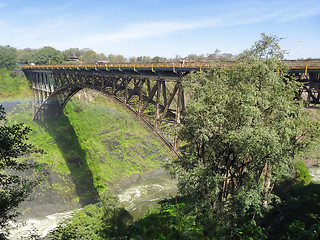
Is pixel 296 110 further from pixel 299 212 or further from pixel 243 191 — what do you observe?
Result: pixel 299 212

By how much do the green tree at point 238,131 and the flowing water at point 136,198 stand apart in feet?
53.0

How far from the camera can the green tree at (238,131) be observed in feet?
32.7

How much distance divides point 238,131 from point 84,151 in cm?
3743

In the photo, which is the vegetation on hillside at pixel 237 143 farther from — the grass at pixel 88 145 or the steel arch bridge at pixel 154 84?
the grass at pixel 88 145

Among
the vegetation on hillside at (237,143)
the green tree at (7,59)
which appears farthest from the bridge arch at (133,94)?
the green tree at (7,59)

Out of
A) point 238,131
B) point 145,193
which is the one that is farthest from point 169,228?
point 145,193

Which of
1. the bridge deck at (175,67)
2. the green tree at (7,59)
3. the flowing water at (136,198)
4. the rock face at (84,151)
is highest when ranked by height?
the green tree at (7,59)

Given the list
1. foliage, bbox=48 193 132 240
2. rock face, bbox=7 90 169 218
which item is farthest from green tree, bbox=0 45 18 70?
foliage, bbox=48 193 132 240

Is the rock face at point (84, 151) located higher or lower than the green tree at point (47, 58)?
lower

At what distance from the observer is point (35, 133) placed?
47.9 metres

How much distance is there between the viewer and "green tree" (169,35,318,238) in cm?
996

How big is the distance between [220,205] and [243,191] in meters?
1.39

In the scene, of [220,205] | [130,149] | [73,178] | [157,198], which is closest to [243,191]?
[220,205]

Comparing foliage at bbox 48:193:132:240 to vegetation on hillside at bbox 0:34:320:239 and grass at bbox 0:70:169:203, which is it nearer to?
vegetation on hillside at bbox 0:34:320:239
